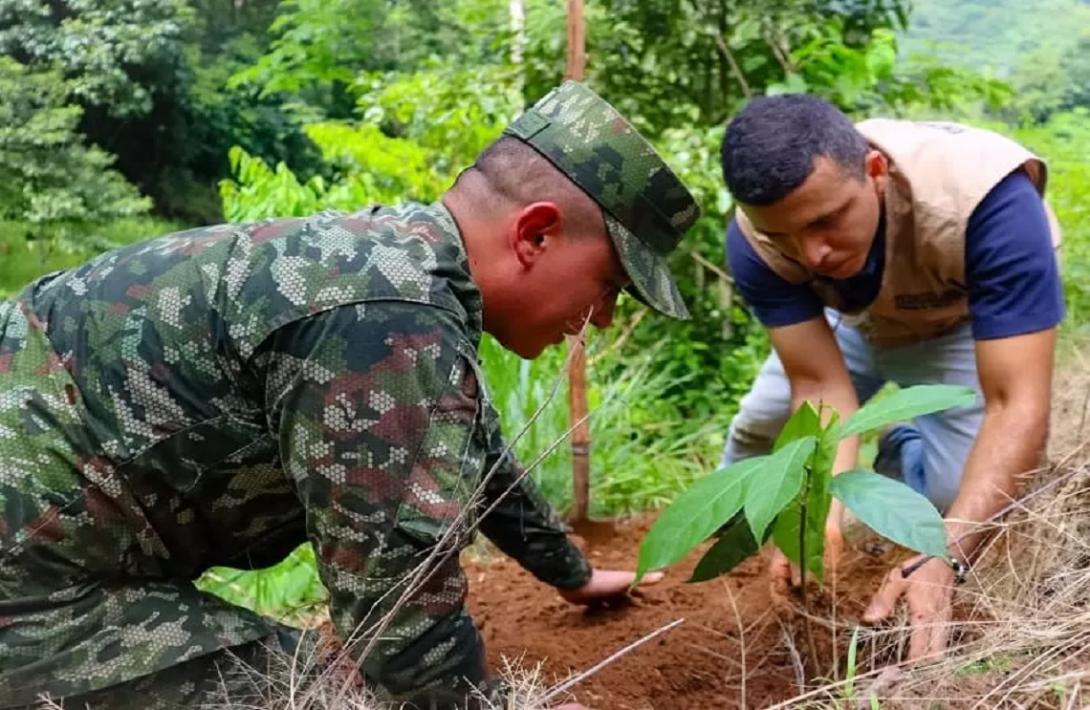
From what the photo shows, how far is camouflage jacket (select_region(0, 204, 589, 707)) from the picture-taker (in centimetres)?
116

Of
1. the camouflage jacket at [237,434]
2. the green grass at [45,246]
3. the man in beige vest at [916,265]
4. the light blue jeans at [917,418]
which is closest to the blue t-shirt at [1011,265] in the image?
the man in beige vest at [916,265]

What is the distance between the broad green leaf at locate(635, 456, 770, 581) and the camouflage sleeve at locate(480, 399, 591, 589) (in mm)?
414

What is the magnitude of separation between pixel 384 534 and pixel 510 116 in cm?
288

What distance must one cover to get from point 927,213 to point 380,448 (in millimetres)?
1214

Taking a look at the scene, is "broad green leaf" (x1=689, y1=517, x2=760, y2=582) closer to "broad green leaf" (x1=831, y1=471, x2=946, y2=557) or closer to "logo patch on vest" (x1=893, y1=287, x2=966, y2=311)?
"broad green leaf" (x1=831, y1=471, x2=946, y2=557)

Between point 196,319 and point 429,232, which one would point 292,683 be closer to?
point 196,319

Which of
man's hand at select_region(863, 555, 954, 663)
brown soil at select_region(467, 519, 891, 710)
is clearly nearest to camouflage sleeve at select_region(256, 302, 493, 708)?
brown soil at select_region(467, 519, 891, 710)

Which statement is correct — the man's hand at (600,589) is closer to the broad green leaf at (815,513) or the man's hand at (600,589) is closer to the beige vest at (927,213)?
the broad green leaf at (815,513)

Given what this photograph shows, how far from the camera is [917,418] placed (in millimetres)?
2445

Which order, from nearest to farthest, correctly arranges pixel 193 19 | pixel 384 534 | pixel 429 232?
pixel 384 534 → pixel 429 232 → pixel 193 19

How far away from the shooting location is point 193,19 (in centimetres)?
359

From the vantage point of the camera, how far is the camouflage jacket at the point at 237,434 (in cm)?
116

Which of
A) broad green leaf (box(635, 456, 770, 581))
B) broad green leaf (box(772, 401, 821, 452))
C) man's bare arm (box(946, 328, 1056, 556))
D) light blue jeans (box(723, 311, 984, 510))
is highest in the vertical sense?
broad green leaf (box(772, 401, 821, 452))

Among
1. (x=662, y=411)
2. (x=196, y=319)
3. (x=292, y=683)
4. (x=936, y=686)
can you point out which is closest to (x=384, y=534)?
(x=292, y=683)
